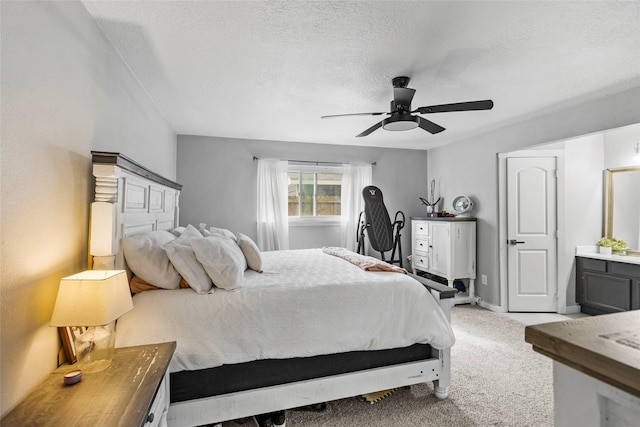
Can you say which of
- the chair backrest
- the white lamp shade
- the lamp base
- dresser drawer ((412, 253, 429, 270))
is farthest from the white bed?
dresser drawer ((412, 253, 429, 270))

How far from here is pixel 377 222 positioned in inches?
169

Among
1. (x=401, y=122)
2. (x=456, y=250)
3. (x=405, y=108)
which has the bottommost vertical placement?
(x=456, y=250)

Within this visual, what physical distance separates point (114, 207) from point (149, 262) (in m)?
0.38

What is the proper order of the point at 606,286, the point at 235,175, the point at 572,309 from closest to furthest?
the point at 606,286, the point at 572,309, the point at 235,175

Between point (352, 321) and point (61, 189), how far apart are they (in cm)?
168

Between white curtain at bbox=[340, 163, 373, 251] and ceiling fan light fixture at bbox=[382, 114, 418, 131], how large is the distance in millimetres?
2284

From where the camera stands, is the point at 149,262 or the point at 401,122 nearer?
the point at 149,262

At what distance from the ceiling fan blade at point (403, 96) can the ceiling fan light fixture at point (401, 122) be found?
84 mm

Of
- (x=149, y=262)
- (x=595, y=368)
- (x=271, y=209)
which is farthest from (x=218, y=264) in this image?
(x=271, y=209)

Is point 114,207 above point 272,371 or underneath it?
above

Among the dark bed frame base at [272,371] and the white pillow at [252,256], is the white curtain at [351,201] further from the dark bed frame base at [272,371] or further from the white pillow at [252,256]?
the dark bed frame base at [272,371]

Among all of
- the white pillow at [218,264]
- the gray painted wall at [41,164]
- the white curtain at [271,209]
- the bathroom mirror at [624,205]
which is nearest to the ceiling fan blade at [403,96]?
the white pillow at [218,264]

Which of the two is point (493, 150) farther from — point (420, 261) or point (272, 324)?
point (272, 324)

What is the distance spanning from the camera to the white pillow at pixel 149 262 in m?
1.78
